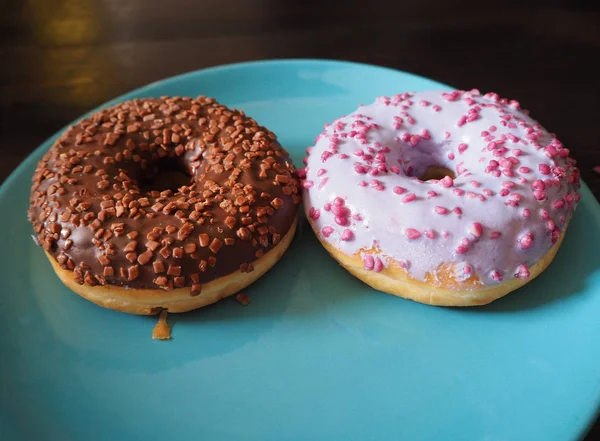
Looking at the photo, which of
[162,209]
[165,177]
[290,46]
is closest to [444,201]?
[162,209]

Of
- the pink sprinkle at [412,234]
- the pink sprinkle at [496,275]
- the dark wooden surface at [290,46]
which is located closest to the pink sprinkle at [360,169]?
the pink sprinkle at [412,234]

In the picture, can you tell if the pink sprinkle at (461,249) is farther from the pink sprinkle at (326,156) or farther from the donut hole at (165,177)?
the donut hole at (165,177)

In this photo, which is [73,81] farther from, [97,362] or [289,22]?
[97,362]

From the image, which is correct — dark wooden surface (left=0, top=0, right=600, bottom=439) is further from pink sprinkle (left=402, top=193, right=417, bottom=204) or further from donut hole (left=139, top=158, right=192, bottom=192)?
pink sprinkle (left=402, top=193, right=417, bottom=204)

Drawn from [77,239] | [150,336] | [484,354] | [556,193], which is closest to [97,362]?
[150,336]

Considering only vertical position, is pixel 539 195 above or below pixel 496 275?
above

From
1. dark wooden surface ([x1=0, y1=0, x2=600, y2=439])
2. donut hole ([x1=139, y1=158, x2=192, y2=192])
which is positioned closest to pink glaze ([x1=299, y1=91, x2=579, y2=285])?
donut hole ([x1=139, y1=158, x2=192, y2=192])

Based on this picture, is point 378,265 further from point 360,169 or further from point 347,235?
point 360,169
